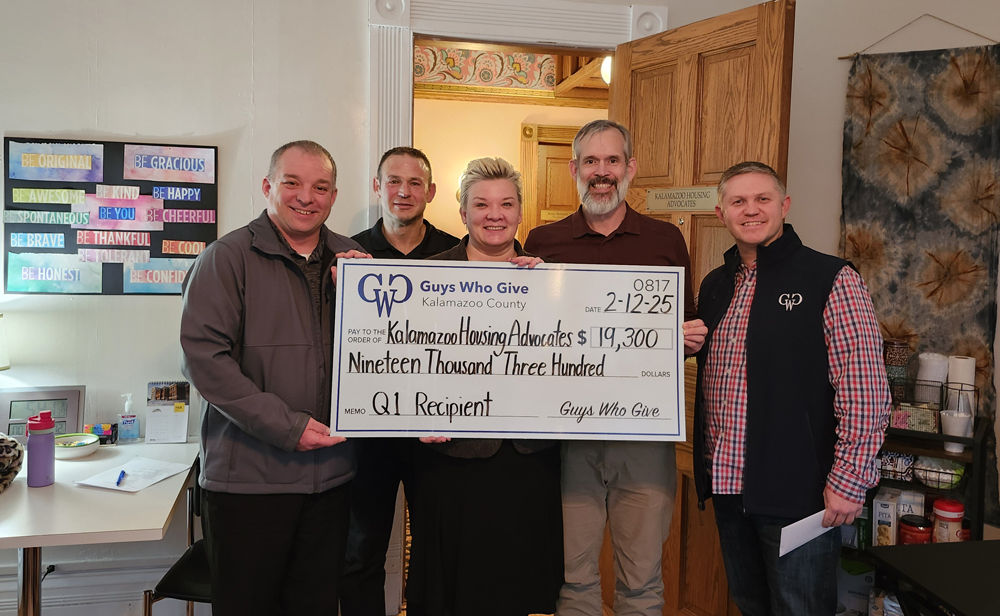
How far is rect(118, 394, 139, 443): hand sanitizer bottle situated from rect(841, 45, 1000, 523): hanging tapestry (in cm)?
319

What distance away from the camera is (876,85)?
2.67 metres

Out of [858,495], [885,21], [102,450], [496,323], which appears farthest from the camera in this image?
[885,21]

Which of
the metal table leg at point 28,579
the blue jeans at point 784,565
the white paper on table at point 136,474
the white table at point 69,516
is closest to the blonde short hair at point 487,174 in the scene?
the blue jeans at point 784,565

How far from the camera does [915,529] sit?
2.15 metres

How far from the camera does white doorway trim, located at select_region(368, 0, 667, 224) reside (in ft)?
8.59

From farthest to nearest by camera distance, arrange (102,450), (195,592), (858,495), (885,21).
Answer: (885,21) → (102,450) → (195,592) → (858,495)

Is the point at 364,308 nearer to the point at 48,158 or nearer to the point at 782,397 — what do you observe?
the point at 782,397

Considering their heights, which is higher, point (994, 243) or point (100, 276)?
point (994, 243)

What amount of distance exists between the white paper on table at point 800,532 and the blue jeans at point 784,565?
43 mm

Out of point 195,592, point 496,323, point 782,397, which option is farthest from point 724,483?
point 195,592

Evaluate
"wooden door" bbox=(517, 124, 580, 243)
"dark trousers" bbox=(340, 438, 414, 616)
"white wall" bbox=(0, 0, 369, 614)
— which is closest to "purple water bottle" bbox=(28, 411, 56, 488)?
"white wall" bbox=(0, 0, 369, 614)

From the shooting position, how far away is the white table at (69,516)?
1.65m

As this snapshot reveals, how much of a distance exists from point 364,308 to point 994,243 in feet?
8.37

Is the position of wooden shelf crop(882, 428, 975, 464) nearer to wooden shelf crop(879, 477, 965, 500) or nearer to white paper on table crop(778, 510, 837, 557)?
wooden shelf crop(879, 477, 965, 500)
